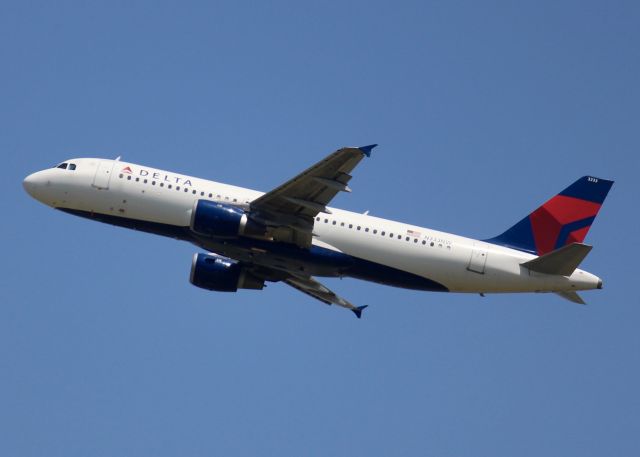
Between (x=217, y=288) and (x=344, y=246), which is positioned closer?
(x=344, y=246)

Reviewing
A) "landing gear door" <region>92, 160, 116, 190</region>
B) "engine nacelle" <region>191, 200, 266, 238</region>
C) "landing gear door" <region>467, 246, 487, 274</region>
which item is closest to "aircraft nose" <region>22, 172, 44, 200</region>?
"landing gear door" <region>92, 160, 116, 190</region>

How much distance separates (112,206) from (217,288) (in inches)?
302

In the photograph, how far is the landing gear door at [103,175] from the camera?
54.4 m

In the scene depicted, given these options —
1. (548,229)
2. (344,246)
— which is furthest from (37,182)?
(548,229)

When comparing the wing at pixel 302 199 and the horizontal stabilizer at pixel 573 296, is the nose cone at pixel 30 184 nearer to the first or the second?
the wing at pixel 302 199

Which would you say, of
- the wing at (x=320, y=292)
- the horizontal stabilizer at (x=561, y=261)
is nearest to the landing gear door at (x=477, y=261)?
the horizontal stabilizer at (x=561, y=261)

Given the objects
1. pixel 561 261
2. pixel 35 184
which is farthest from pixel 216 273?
pixel 561 261

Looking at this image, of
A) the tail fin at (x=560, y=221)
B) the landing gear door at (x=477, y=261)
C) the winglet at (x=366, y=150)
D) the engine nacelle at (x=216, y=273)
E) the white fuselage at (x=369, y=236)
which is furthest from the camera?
the engine nacelle at (x=216, y=273)

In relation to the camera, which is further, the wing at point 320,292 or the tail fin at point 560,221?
the wing at point 320,292

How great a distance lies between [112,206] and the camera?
54.1 meters

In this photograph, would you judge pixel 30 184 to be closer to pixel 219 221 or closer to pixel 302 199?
pixel 219 221

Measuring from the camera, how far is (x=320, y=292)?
60.0 m

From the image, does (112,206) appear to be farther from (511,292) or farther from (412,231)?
(511,292)

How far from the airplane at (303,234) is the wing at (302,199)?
0.05 metres
